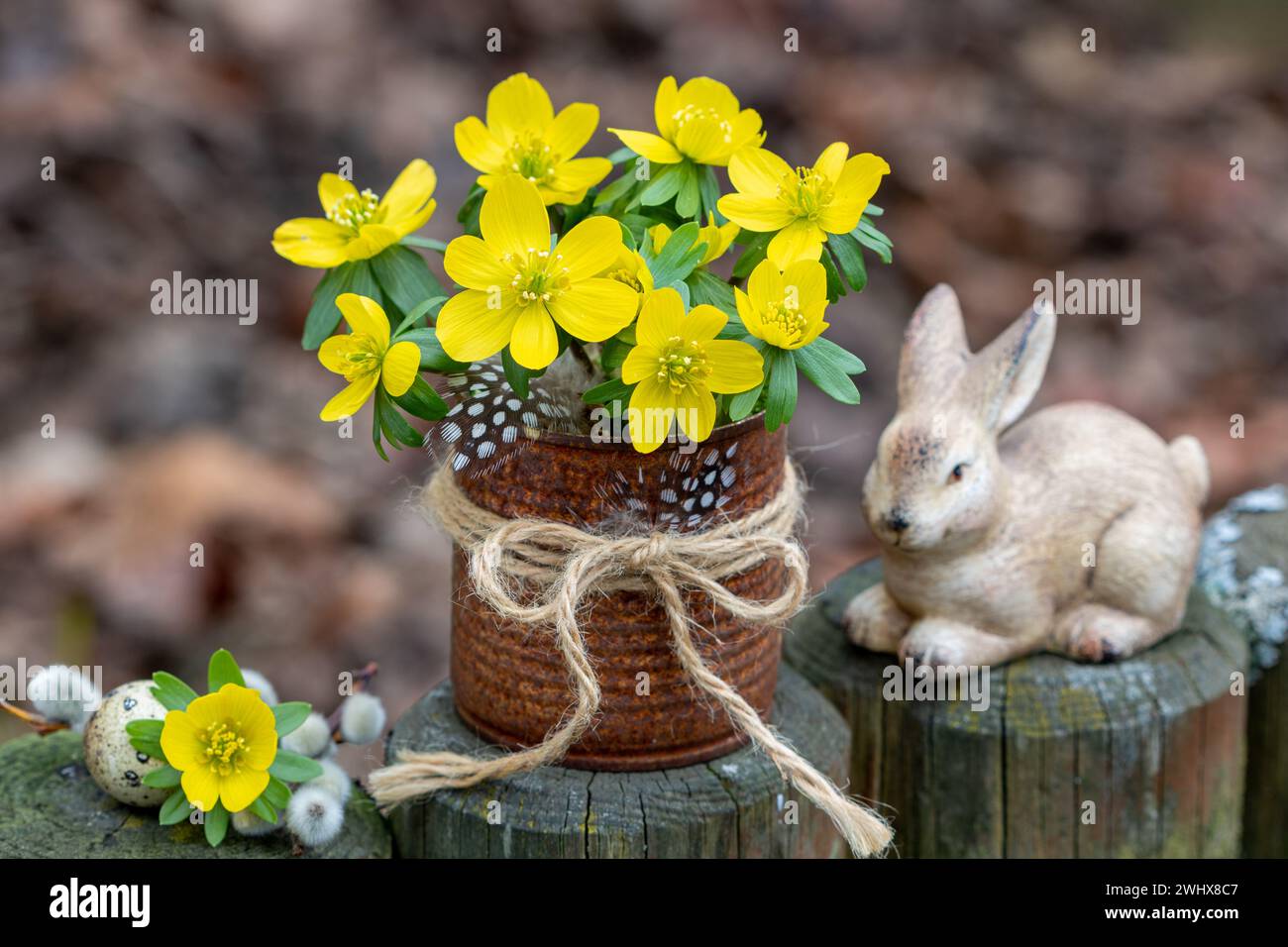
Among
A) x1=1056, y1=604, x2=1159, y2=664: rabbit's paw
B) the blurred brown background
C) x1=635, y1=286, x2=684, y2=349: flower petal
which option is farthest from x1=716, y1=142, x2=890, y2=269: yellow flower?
the blurred brown background

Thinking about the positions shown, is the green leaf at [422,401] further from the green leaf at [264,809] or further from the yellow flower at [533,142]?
the green leaf at [264,809]

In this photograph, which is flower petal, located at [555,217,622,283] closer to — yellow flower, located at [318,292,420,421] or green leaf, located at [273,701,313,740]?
yellow flower, located at [318,292,420,421]

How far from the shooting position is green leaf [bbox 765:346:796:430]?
1.26 metres

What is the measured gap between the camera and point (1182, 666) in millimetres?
1778

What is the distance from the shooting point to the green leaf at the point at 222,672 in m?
1.39

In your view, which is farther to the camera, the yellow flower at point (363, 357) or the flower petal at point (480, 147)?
the flower petal at point (480, 147)

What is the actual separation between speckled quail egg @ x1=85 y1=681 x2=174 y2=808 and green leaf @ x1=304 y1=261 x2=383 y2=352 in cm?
39

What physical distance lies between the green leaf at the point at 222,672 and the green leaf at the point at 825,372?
58 centimetres

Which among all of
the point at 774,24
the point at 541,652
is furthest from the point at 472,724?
the point at 774,24

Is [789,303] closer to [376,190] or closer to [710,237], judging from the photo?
[710,237]

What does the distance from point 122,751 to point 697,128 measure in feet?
2.62

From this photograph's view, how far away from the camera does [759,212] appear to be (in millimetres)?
A: 1289

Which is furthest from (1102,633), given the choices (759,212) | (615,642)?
(759,212)

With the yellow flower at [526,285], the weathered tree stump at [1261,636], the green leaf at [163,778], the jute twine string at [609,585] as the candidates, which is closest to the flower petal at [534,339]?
the yellow flower at [526,285]
